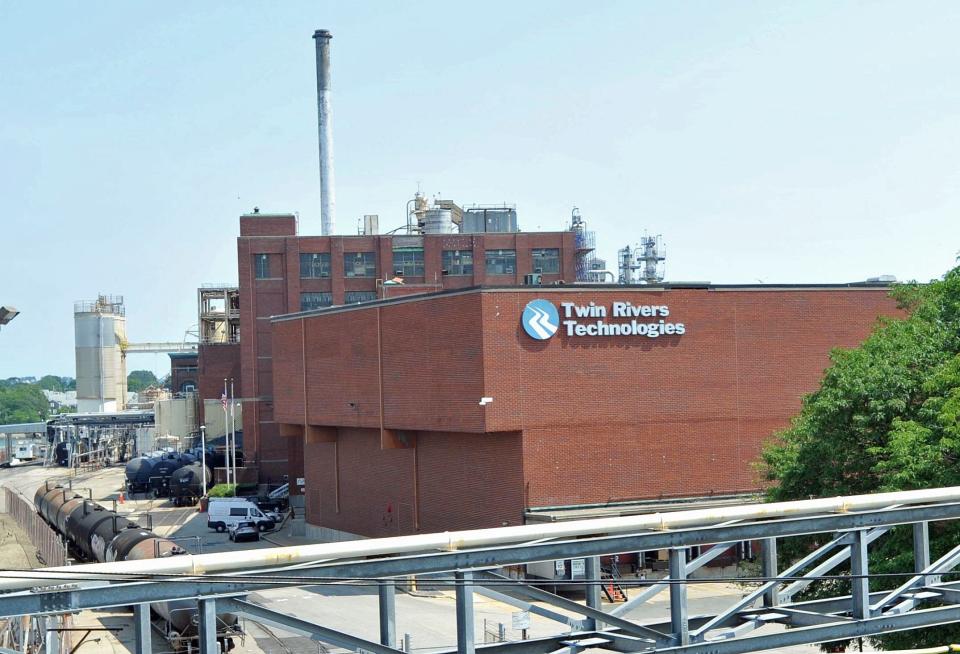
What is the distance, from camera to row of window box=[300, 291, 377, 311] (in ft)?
284

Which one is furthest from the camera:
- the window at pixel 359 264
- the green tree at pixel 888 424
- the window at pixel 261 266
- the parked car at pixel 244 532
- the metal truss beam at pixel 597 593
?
the window at pixel 359 264

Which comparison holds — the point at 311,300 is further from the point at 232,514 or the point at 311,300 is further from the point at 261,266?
the point at 232,514

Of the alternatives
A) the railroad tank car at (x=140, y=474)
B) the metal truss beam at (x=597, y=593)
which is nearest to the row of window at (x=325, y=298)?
the railroad tank car at (x=140, y=474)

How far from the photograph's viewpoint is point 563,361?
44.4 metres

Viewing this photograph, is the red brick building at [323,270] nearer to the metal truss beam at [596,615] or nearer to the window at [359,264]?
the window at [359,264]

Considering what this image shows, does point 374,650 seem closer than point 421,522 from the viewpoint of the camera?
Yes

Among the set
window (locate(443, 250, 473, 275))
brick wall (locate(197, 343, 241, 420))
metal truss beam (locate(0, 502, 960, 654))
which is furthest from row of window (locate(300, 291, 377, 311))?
metal truss beam (locate(0, 502, 960, 654))

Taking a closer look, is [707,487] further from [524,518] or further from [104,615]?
[104,615]

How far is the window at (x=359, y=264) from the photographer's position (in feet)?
288

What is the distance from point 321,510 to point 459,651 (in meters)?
52.0

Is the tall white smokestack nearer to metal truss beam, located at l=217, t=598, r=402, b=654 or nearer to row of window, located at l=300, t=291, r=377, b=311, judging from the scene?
row of window, located at l=300, t=291, r=377, b=311

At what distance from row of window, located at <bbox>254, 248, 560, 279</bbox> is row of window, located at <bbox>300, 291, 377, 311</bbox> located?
143cm

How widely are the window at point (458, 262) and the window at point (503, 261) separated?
5.56 feet

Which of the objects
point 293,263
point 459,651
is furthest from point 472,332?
point 293,263
